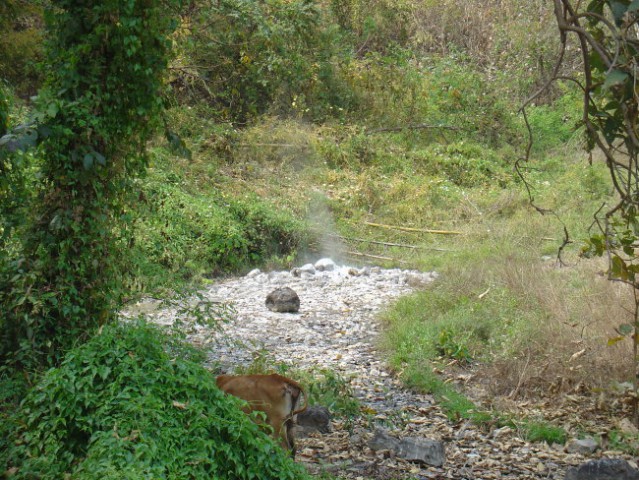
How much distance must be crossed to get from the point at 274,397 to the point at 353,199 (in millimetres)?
7872

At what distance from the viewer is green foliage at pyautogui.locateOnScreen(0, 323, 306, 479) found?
3.35 m

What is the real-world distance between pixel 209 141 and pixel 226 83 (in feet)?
4.81

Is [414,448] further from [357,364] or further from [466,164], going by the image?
[466,164]

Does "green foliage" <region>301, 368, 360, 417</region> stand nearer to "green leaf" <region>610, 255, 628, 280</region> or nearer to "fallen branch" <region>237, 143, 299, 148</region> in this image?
"green leaf" <region>610, 255, 628, 280</region>

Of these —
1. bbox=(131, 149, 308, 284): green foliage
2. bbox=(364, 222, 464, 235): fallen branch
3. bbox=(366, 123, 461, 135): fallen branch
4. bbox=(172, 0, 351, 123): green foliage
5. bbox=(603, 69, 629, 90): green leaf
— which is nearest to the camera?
bbox=(603, 69, 629, 90): green leaf

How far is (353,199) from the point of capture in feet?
39.1

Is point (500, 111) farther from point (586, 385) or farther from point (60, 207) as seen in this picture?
point (60, 207)

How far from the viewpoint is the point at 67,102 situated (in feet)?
15.2

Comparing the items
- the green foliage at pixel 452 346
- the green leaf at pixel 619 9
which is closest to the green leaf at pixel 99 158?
the green leaf at pixel 619 9

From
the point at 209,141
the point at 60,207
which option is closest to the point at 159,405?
the point at 60,207

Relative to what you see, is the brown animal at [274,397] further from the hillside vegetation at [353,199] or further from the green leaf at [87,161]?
the green leaf at [87,161]

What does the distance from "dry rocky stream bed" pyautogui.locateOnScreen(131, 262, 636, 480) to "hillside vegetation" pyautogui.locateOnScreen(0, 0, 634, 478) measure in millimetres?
308

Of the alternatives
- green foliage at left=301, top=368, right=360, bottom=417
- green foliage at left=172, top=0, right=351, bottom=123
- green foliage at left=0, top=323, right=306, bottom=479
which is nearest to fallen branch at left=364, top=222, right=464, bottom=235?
green foliage at left=172, top=0, right=351, bottom=123

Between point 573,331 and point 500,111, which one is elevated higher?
point 573,331
